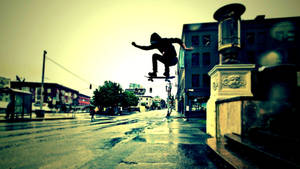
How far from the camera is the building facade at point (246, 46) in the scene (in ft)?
93.5

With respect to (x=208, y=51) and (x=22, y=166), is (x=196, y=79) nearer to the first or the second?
(x=208, y=51)

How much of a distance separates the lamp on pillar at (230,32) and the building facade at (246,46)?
22497 millimetres

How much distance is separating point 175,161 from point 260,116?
206cm

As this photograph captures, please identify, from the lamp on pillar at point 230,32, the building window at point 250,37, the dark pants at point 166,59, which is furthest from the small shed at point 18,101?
the building window at point 250,37

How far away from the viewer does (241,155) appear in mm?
3234

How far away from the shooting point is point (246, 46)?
29.9 meters

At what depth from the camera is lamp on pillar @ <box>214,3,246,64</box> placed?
18.7 ft

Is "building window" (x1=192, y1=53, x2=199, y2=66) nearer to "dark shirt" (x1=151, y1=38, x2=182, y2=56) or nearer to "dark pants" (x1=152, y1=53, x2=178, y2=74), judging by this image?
"dark pants" (x1=152, y1=53, x2=178, y2=74)

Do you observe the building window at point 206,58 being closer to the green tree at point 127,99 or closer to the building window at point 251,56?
the building window at point 251,56

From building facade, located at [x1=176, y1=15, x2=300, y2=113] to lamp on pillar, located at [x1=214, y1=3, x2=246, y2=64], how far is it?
22497 millimetres

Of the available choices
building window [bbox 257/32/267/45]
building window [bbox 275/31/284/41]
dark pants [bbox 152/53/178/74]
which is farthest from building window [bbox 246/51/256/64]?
dark pants [bbox 152/53/178/74]

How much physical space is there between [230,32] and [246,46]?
28354 mm

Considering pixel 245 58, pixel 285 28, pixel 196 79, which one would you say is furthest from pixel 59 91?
pixel 285 28

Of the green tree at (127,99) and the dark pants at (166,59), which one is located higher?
the dark pants at (166,59)
